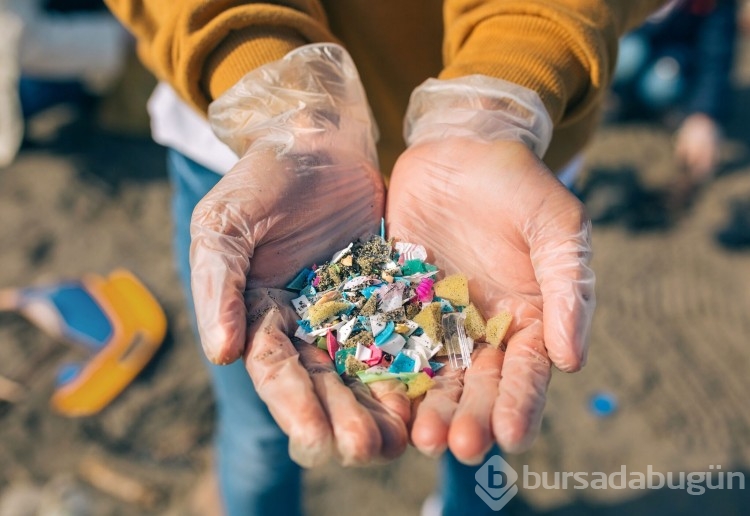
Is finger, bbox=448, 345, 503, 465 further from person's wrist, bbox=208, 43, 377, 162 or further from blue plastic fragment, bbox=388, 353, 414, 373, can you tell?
person's wrist, bbox=208, 43, 377, 162

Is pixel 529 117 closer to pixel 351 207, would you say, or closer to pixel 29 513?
pixel 351 207

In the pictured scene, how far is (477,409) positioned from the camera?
1.19 metres

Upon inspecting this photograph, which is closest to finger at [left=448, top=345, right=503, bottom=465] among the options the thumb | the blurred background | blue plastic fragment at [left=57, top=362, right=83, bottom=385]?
the thumb

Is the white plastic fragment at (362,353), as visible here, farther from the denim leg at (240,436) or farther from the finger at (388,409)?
the denim leg at (240,436)

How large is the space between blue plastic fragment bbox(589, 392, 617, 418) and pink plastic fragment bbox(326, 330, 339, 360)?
1504 mm

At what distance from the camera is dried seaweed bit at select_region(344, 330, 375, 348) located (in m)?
1.43

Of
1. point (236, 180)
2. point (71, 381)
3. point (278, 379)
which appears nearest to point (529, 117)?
point (236, 180)

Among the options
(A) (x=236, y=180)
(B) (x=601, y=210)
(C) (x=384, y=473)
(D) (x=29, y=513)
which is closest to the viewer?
(A) (x=236, y=180)

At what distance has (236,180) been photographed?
139cm

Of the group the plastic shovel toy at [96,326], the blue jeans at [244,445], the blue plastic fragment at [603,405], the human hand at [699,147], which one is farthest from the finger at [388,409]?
the human hand at [699,147]

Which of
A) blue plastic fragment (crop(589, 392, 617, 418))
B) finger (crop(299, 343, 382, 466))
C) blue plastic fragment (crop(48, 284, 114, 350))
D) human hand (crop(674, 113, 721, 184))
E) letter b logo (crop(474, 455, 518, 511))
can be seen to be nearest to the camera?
finger (crop(299, 343, 382, 466))

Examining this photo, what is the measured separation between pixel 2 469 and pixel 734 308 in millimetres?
2942

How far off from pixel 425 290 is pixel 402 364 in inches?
7.8

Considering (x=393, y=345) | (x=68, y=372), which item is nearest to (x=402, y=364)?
(x=393, y=345)
